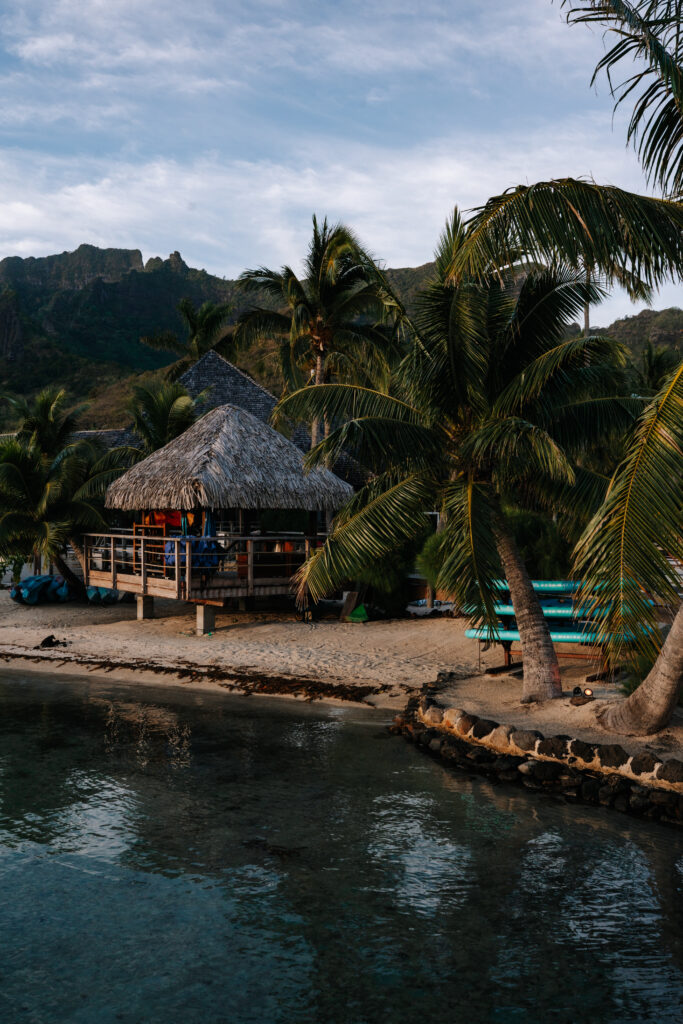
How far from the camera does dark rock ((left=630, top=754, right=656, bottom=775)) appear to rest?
7.63m

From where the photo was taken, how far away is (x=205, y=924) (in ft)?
18.4

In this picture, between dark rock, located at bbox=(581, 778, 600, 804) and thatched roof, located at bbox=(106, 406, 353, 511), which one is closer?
dark rock, located at bbox=(581, 778, 600, 804)

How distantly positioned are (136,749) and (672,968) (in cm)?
611

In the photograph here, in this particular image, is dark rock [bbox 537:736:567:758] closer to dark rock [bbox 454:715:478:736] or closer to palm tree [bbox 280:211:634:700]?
dark rock [bbox 454:715:478:736]

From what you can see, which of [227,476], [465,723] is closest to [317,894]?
[465,723]

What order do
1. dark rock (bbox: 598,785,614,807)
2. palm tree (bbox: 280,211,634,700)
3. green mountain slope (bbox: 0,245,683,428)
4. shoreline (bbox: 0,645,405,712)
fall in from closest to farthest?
dark rock (bbox: 598,785,614,807) → palm tree (bbox: 280,211,634,700) → shoreline (bbox: 0,645,405,712) → green mountain slope (bbox: 0,245,683,428)

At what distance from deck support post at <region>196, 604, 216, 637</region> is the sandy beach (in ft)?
0.56

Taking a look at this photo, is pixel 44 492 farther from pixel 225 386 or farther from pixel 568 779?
pixel 568 779

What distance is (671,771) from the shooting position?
749 centimetres

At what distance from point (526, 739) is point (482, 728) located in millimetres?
573

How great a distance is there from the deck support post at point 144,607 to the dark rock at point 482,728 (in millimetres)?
9341

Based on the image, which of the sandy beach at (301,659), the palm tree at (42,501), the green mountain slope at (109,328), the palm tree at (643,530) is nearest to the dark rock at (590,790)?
the sandy beach at (301,659)

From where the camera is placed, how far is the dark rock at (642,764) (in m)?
7.63

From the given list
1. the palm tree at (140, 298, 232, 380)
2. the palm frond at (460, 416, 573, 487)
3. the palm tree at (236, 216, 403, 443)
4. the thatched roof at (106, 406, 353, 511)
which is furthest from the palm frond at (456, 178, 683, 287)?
the palm tree at (140, 298, 232, 380)
